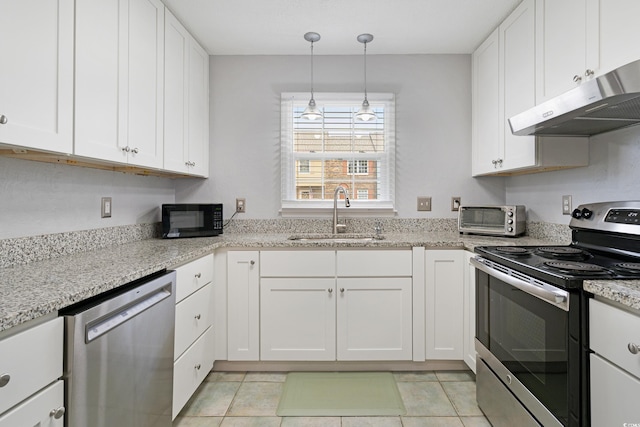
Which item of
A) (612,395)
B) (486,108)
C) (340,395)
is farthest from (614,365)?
(486,108)

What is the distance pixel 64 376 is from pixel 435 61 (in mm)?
2949

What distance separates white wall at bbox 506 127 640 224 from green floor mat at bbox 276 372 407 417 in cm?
152

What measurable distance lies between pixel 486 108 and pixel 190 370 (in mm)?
2581

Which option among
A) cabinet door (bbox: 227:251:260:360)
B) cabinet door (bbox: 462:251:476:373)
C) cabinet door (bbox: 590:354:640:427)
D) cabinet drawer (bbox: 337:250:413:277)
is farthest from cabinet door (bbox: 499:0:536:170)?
cabinet door (bbox: 227:251:260:360)

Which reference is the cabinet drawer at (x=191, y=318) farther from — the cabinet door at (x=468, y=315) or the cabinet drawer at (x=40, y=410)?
the cabinet door at (x=468, y=315)

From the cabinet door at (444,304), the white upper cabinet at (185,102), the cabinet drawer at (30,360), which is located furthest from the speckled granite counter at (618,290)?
the white upper cabinet at (185,102)

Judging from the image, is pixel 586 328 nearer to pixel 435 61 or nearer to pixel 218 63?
pixel 435 61

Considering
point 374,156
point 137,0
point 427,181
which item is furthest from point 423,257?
point 137,0

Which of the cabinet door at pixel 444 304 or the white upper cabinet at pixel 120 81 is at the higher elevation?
the white upper cabinet at pixel 120 81

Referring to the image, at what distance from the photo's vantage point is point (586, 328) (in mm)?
1037

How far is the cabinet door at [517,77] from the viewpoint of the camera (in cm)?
183

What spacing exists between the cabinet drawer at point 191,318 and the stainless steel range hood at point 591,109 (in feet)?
6.31

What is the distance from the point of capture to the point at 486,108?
7.68ft

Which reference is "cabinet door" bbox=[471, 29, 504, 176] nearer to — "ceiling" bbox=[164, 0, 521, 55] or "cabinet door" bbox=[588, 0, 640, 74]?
"ceiling" bbox=[164, 0, 521, 55]
